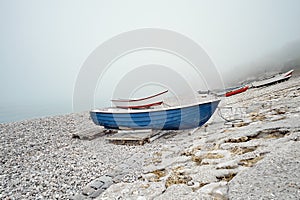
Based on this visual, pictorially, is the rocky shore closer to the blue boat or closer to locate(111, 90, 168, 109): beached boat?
the blue boat

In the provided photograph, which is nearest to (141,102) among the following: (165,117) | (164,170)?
(165,117)

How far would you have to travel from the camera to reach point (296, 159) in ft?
10.5

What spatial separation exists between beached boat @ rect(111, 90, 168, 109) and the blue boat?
13.0 feet

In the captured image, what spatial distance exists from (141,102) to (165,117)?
572 centimetres

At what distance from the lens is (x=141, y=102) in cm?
1352

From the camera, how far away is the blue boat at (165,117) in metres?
7.88

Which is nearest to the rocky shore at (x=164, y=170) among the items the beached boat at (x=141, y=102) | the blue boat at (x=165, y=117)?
the blue boat at (x=165, y=117)

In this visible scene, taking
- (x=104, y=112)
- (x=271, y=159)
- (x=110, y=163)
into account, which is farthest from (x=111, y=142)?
(x=271, y=159)

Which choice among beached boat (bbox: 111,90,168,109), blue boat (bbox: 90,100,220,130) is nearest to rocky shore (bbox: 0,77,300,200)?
blue boat (bbox: 90,100,220,130)

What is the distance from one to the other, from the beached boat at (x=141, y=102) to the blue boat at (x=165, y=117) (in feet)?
13.0

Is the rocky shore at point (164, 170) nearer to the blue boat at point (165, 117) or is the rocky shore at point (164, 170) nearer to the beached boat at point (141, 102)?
the blue boat at point (165, 117)

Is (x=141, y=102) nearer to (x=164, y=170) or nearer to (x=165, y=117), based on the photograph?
(x=165, y=117)

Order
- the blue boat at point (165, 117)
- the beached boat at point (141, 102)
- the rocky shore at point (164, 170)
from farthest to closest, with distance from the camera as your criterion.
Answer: the beached boat at point (141, 102)
the blue boat at point (165, 117)
the rocky shore at point (164, 170)

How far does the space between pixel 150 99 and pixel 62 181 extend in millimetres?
8842
